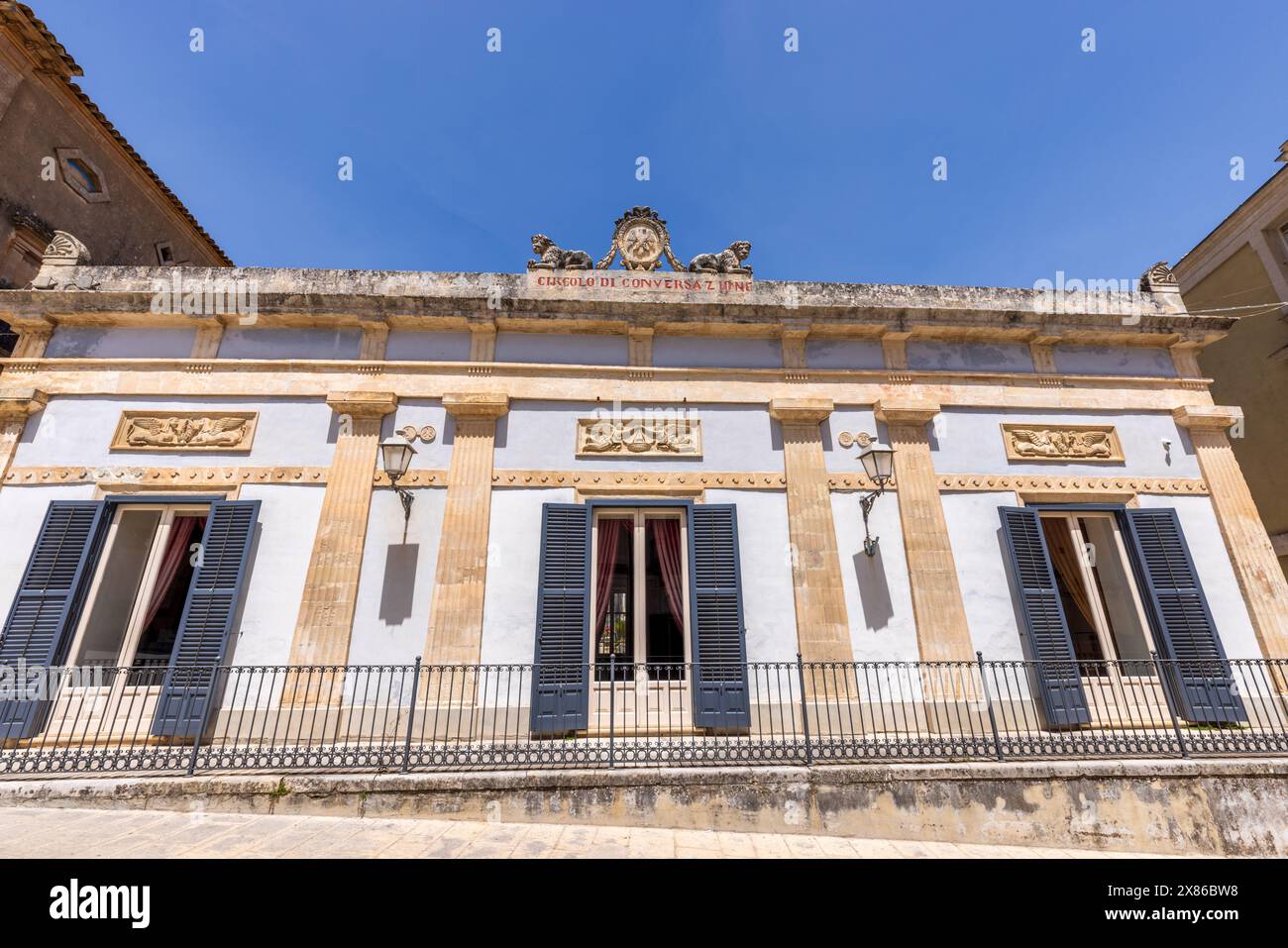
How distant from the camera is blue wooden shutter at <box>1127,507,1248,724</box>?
6789 mm

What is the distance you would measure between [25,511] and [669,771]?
328 inches

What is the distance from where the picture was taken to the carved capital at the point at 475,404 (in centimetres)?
762

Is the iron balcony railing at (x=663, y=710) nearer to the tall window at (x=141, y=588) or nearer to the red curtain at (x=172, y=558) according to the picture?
the tall window at (x=141, y=588)

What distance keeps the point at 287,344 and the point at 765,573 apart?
721 cm

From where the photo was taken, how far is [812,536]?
24.0ft

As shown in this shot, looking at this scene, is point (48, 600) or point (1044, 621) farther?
point (1044, 621)

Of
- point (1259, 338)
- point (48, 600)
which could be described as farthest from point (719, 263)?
point (1259, 338)

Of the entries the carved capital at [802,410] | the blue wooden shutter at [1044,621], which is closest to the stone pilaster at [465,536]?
the carved capital at [802,410]

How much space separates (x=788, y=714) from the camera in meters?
6.54

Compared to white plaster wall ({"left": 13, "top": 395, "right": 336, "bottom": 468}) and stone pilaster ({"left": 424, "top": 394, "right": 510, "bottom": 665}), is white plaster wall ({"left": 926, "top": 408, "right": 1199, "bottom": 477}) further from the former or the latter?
white plaster wall ({"left": 13, "top": 395, "right": 336, "bottom": 468})

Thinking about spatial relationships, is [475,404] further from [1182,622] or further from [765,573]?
[1182,622]

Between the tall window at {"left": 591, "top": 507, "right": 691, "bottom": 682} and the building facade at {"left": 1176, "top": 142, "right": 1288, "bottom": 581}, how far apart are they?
38.7 feet

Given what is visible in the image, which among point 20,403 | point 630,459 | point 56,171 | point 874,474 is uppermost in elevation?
point 56,171
